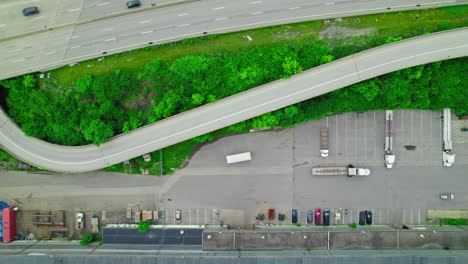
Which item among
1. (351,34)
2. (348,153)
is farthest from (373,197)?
(351,34)

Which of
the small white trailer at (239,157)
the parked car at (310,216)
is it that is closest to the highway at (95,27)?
the small white trailer at (239,157)

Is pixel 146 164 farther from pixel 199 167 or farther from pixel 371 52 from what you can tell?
pixel 371 52

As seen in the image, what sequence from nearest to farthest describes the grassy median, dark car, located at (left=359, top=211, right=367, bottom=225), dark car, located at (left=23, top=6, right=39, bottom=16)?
1. the grassy median
2. dark car, located at (left=23, top=6, right=39, bottom=16)
3. dark car, located at (left=359, top=211, right=367, bottom=225)

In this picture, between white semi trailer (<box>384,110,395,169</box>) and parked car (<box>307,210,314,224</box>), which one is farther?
parked car (<box>307,210,314,224</box>)

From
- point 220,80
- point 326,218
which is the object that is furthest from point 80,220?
point 326,218

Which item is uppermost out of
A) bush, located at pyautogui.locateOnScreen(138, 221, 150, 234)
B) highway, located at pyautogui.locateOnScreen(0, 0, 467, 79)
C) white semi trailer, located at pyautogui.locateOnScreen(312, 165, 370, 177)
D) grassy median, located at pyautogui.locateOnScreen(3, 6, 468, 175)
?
highway, located at pyautogui.locateOnScreen(0, 0, 467, 79)

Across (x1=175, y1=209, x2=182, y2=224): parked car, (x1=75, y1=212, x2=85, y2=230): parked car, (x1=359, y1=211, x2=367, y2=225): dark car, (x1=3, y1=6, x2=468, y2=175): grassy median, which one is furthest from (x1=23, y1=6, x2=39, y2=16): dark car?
(x1=359, y1=211, x2=367, y2=225): dark car

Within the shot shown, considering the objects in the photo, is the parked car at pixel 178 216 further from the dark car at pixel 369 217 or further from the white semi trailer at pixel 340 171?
the dark car at pixel 369 217

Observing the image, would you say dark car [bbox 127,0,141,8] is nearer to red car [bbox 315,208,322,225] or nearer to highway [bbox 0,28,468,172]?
highway [bbox 0,28,468,172]
